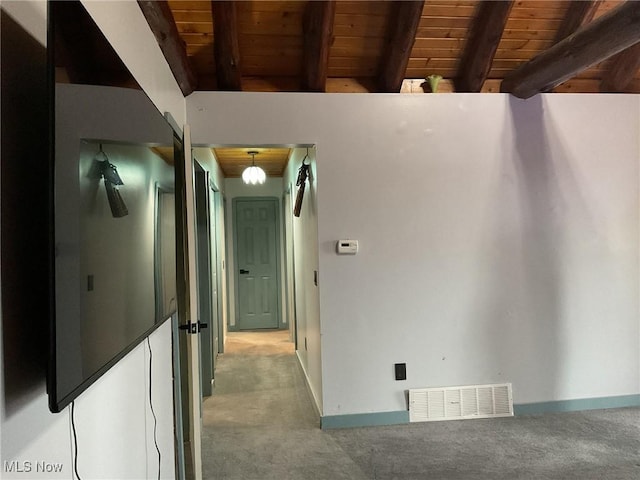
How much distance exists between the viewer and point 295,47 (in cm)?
283

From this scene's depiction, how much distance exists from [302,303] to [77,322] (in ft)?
11.0

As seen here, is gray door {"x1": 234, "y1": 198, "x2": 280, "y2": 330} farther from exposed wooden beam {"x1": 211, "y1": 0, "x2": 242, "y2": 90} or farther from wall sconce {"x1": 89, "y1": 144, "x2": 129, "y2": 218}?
wall sconce {"x1": 89, "y1": 144, "x2": 129, "y2": 218}

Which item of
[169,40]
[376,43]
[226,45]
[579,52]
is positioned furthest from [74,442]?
[579,52]

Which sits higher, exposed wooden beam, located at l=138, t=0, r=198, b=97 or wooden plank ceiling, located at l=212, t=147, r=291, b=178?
wooden plank ceiling, located at l=212, t=147, r=291, b=178

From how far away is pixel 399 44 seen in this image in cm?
267

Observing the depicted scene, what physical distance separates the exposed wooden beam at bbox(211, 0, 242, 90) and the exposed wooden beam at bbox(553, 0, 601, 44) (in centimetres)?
225

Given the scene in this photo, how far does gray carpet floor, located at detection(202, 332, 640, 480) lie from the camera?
2348 millimetres

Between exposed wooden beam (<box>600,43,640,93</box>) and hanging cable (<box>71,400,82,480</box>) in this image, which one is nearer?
hanging cable (<box>71,400,82,480</box>)

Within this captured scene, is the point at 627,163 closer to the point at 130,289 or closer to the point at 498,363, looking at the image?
the point at 498,363

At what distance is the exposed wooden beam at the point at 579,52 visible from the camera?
219 centimetres

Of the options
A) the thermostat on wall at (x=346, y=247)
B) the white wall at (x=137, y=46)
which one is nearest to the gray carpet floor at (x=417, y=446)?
the thermostat on wall at (x=346, y=247)

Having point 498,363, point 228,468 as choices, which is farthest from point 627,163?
point 228,468
